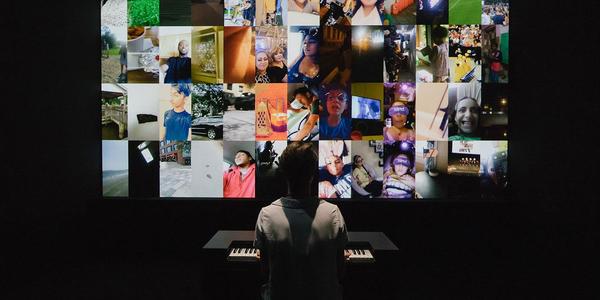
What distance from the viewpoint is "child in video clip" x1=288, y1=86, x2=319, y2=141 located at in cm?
439

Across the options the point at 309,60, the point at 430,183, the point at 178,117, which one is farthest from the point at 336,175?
the point at 178,117

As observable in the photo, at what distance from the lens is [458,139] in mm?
4383

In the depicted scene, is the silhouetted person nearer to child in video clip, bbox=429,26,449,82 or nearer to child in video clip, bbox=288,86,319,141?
child in video clip, bbox=288,86,319,141

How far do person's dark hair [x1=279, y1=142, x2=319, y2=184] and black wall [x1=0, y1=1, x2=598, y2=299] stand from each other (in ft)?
7.84

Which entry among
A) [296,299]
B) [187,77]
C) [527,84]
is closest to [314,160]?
[296,299]

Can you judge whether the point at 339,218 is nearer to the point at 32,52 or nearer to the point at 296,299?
the point at 296,299

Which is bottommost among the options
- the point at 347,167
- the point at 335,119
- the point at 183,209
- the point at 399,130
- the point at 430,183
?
the point at 183,209

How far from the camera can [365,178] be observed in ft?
14.4

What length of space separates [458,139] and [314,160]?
3.09 m

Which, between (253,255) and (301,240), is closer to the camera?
(301,240)

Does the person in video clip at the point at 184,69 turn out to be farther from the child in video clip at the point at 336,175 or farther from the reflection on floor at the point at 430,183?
A: the reflection on floor at the point at 430,183

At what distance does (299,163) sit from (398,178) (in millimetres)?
2892

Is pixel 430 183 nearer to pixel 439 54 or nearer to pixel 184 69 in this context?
pixel 439 54

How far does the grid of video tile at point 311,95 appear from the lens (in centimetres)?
438
